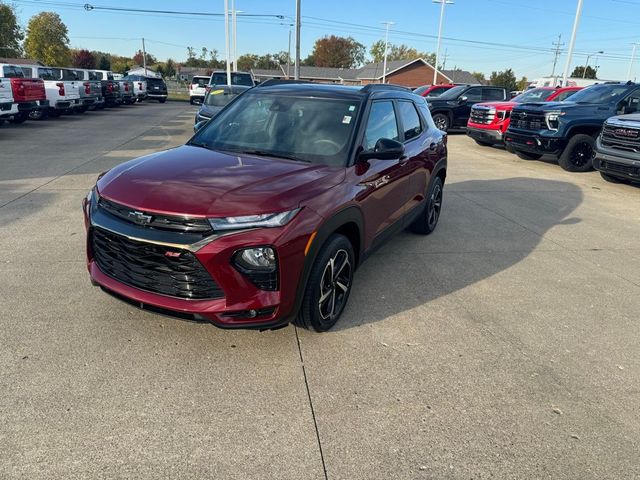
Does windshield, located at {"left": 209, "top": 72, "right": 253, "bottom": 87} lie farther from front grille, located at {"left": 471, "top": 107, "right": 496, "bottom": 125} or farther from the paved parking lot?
the paved parking lot

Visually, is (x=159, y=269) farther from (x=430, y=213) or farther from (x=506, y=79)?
(x=506, y=79)

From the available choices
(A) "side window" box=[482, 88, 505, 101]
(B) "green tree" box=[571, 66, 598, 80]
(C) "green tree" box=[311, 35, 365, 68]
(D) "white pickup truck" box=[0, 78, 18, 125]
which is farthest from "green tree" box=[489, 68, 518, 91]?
(D) "white pickup truck" box=[0, 78, 18, 125]

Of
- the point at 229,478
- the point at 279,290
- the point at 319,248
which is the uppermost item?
the point at 319,248

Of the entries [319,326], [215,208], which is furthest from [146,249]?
[319,326]

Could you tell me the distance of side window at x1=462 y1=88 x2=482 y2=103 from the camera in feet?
61.1

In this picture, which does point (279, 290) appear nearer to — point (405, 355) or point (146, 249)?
point (146, 249)

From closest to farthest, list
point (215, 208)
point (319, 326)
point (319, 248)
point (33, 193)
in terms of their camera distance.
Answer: point (215, 208), point (319, 248), point (319, 326), point (33, 193)

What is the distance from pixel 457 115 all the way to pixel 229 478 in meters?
18.4

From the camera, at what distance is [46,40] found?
2640 inches

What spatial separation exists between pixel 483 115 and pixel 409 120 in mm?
10495

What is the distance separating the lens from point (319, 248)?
3.11 meters

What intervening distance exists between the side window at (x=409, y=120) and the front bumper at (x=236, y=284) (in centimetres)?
229

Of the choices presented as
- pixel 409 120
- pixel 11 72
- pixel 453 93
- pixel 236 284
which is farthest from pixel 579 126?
pixel 11 72

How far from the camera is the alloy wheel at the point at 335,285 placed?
11.0ft
